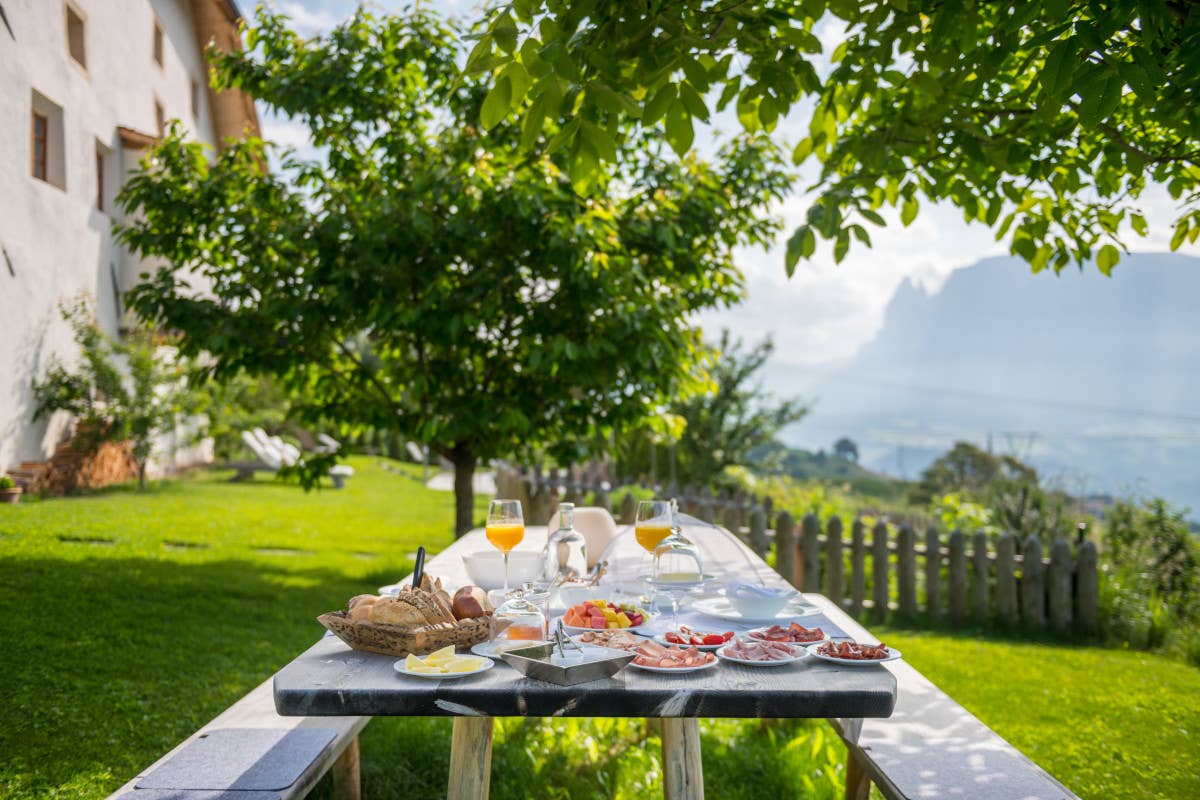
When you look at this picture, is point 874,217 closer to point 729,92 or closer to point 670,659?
point 729,92

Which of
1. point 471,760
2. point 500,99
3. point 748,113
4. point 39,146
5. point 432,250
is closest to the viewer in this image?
point 500,99

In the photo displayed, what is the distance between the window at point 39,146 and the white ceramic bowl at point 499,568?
13.9 ft

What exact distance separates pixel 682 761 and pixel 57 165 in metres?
5.70

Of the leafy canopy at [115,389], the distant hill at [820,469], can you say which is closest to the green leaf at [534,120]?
the leafy canopy at [115,389]

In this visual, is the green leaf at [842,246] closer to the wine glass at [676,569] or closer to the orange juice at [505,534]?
the wine glass at [676,569]

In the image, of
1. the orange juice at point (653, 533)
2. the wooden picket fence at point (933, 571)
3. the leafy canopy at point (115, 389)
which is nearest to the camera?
the orange juice at point (653, 533)

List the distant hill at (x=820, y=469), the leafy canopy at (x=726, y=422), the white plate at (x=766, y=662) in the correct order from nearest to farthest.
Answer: the white plate at (x=766, y=662) → the leafy canopy at (x=726, y=422) → the distant hill at (x=820, y=469)

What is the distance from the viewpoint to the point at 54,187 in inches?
236

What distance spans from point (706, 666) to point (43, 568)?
17.9 feet

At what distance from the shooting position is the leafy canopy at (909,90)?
2.47 m

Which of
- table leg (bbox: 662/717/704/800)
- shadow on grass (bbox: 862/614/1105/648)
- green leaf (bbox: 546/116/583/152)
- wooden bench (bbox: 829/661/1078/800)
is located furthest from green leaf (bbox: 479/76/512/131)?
shadow on grass (bbox: 862/614/1105/648)

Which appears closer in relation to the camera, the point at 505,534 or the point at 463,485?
the point at 505,534

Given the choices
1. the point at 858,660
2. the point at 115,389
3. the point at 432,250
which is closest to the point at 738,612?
the point at 858,660

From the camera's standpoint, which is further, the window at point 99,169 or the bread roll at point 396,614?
the window at point 99,169
